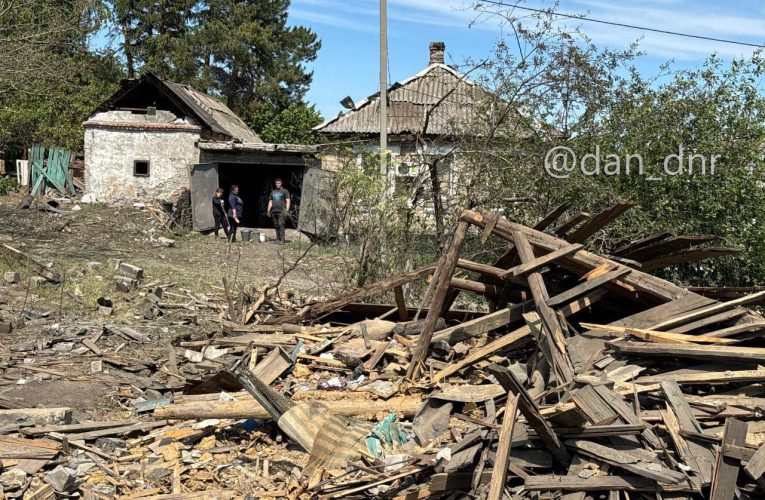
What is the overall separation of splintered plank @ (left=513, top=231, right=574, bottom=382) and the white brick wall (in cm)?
1807

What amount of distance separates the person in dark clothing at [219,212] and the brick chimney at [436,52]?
8854 millimetres

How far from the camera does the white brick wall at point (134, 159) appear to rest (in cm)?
2259

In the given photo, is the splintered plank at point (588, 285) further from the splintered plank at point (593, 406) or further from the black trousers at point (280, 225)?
the black trousers at point (280, 225)

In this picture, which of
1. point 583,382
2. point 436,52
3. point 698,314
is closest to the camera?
point 583,382

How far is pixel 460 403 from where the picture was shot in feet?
17.2

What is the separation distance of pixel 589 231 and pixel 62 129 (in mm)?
29230

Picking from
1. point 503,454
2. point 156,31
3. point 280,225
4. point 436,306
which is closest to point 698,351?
point 503,454

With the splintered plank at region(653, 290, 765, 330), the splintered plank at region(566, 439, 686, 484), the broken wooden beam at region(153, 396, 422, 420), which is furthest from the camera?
the broken wooden beam at region(153, 396, 422, 420)

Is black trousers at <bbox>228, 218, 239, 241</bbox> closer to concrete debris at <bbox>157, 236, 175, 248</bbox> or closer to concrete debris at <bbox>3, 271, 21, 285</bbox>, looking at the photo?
concrete debris at <bbox>157, 236, 175, 248</bbox>

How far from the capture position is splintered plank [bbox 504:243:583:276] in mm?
5859

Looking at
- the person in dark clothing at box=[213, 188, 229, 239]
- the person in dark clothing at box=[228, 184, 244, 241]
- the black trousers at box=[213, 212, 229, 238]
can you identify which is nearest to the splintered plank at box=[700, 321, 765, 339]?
the person in dark clothing at box=[228, 184, 244, 241]

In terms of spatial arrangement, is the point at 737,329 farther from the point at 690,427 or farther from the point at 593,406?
the point at 593,406

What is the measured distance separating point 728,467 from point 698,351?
1.16m

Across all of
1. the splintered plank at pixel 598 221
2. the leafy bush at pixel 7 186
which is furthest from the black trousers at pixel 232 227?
the splintered plank at pixel 598 221
